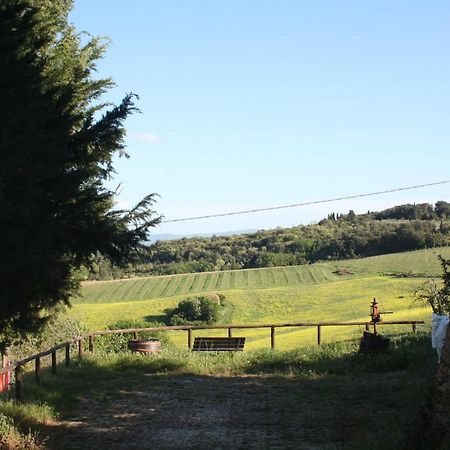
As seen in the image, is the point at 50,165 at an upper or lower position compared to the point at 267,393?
upper

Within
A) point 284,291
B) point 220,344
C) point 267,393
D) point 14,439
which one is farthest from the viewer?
point 284,291

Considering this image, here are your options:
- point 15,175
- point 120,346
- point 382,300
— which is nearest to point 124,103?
point 15,175

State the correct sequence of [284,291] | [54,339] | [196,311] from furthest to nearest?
[284,291] < [196,311] < [54,339]

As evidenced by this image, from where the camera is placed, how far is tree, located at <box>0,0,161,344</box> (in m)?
9.11

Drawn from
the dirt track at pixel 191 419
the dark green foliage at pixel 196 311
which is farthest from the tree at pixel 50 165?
the dark green foliage at pixel 196 311

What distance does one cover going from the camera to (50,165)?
9945mm

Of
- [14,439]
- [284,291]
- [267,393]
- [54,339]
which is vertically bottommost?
A: [284,291]

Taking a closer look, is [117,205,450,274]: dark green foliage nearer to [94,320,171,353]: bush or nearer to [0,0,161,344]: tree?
[94,320,171,353]: bush


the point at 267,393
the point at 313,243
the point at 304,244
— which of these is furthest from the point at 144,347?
the point at 313,243

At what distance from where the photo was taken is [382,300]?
6088 cm

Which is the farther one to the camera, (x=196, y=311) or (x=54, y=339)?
(x=196, y=311)

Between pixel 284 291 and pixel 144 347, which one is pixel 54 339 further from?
pixel 284 291

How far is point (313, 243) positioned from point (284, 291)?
26.5 m

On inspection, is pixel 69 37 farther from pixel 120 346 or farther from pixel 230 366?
pixel 120 346
